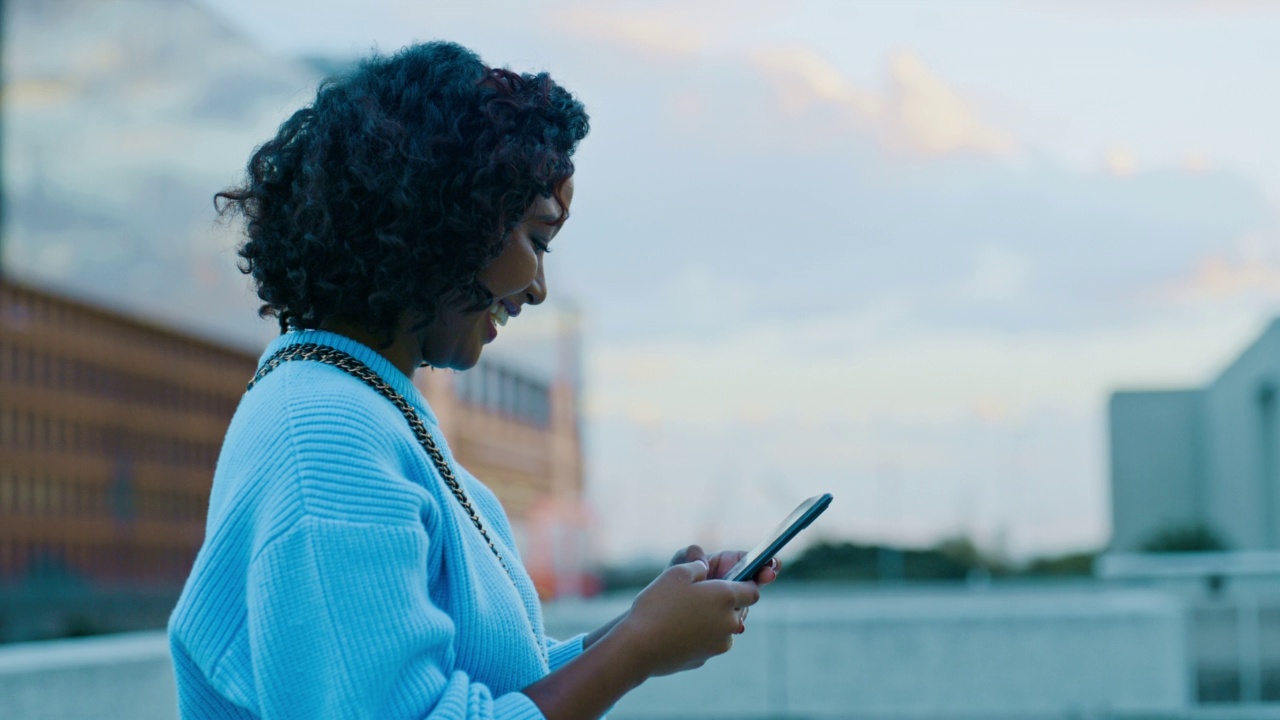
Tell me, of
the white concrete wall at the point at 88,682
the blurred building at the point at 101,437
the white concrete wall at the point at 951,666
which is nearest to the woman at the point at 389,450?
the white concrete wall at the point at 88,682

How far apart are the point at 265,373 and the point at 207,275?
117 ft

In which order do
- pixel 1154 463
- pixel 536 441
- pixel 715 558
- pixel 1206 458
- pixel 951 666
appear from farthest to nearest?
1. pixel 1154 463
2. pixel 1206 458
3. pixel 536 441
4. pixel 951 666
5. pixel 715 558

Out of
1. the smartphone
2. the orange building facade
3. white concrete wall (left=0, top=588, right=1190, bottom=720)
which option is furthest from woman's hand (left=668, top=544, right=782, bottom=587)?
the orange building facade

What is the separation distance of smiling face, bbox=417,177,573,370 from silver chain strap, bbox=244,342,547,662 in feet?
0.24

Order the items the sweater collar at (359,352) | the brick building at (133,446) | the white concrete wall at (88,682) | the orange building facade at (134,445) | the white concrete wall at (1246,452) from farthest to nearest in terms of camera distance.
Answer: the white concrete wall at (1246,452), the brick building at (133,446), the orange building facade at (134,445), the white concrete wall at (88,682), the sweater collar at (359,352)

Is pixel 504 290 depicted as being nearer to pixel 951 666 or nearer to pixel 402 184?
pixel 402 184

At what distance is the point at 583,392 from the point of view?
123 ft

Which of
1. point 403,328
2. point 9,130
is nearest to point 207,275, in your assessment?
point 9,130

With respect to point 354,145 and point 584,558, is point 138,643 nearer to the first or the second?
point 354,145

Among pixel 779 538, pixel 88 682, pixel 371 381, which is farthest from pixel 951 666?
pixel 371 381

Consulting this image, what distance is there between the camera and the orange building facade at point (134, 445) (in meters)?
31.9

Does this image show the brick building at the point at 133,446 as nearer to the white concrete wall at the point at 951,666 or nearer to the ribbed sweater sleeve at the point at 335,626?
the white concrete wall at the point at 951,666

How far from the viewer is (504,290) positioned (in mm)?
1346

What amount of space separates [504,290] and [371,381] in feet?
0.49
